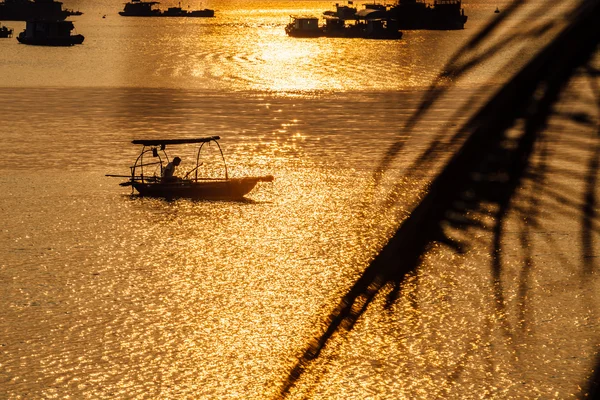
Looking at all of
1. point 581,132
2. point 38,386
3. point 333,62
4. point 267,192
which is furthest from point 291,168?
point 333,62

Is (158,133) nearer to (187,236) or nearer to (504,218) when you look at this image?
(187,236)

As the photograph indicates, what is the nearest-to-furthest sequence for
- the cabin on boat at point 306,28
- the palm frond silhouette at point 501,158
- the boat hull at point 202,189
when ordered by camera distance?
the palm frond silhouette at point 501,158, the boat hull at point 202,189, the cabin on boat at point 306,28

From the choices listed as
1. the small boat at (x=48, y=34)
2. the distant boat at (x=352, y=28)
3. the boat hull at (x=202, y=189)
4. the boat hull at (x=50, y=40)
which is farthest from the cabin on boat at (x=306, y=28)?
the boat hull at (x=202, y=189)

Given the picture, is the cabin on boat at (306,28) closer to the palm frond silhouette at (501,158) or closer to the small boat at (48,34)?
the small boat at (48,34)

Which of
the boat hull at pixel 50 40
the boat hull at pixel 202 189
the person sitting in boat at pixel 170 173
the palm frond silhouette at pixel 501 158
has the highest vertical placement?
the palm frond silhouette at pixel 501 158

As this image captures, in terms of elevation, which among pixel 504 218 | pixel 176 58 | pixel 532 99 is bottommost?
pixel 176 58

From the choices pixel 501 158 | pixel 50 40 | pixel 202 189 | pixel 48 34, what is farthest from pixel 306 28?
pixel 501 158
